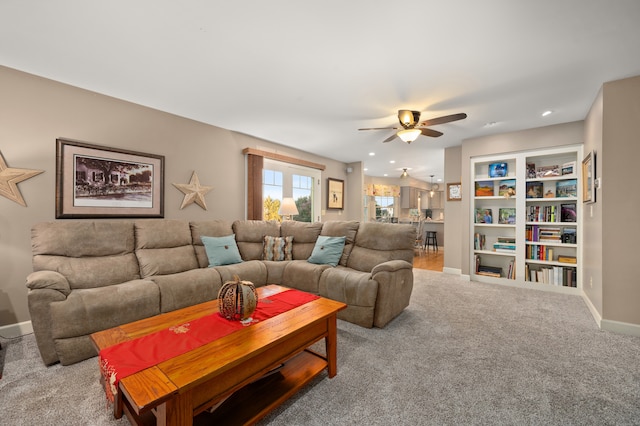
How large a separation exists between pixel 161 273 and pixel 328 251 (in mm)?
1918

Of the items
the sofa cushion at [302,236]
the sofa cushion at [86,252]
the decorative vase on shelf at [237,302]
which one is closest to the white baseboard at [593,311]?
the sofa cushion at [302,236]

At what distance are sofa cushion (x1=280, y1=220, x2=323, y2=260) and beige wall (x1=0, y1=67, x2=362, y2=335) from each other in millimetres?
1224

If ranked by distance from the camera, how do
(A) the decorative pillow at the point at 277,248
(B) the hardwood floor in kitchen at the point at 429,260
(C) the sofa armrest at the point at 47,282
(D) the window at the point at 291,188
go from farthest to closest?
(B) the hardwood floor in kitchen at the point at 429,260 → (D) the window at the point at 291,188 → (A) the decorative pillow at the point at 277,248 → (C) the sofa armrest at the point at 47,282

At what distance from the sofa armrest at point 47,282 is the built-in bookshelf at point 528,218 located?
539cm

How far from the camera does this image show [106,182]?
3.18 m

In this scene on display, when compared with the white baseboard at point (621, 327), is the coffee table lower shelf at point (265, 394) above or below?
above

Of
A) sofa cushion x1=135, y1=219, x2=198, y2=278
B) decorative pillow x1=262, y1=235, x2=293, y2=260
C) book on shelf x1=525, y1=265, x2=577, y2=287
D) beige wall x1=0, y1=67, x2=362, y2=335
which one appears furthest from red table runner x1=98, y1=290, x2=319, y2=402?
book on shelf x1=525, y1=265, x2=577, y2=287

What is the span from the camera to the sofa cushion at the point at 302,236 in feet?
12.7

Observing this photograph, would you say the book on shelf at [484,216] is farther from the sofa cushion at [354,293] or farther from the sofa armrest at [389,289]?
the sofa cushion at [354,293]

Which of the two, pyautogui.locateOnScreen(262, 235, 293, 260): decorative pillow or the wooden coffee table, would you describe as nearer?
the wooden coffee table

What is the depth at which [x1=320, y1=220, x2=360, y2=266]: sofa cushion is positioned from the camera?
3.58 meters

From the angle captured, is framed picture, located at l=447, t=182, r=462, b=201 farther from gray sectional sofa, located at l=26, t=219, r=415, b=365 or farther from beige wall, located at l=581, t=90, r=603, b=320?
gray sectional sofa, located at l=26, t=219, r=415, b=365

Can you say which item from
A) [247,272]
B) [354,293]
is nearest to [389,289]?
[354,293]

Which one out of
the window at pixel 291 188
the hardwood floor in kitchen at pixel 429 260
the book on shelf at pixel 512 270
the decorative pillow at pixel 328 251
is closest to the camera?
the decorative pillow at pixel 328 251
